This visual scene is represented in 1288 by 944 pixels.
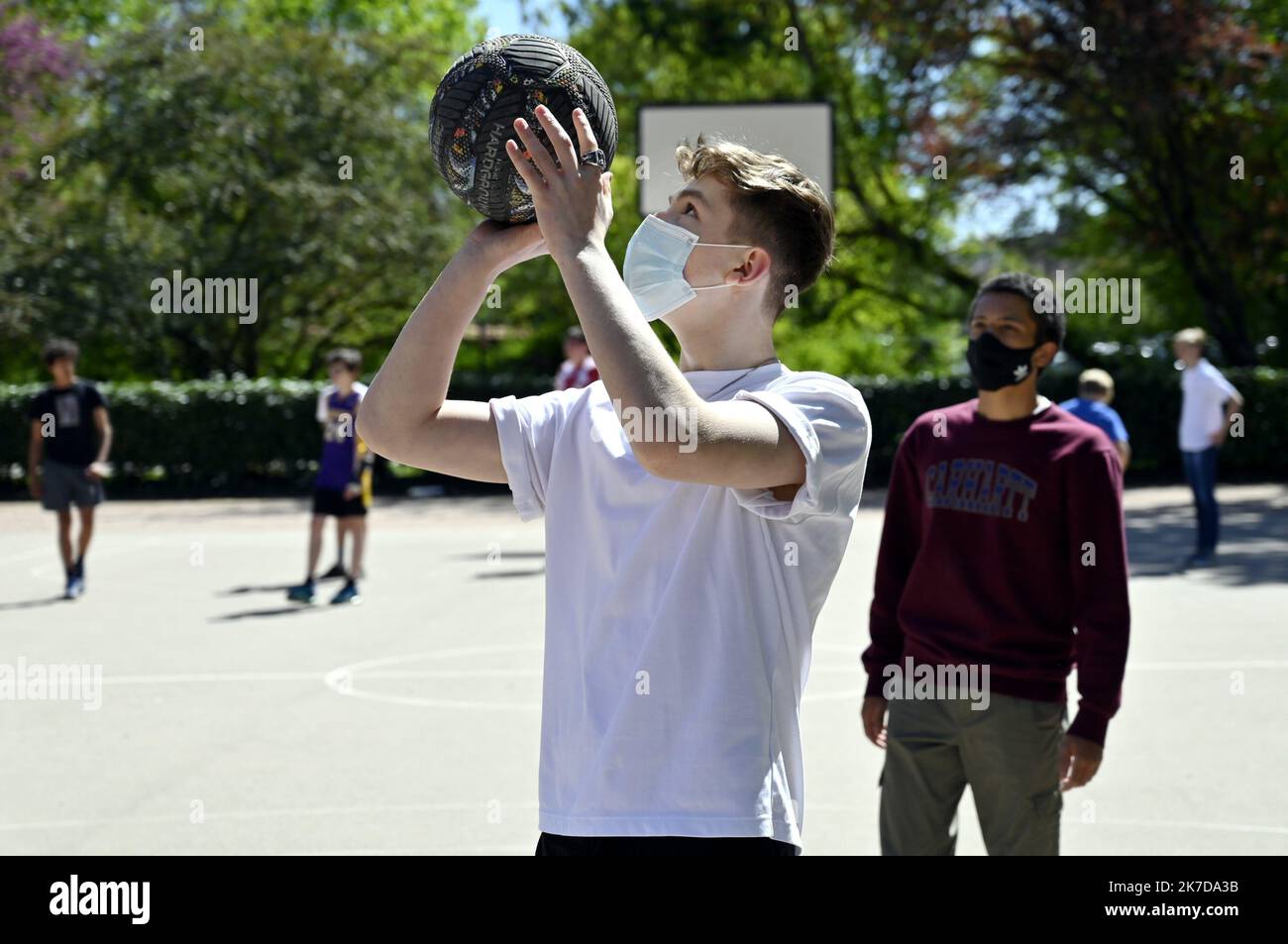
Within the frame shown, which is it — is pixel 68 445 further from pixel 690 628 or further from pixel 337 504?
pixel 690 628

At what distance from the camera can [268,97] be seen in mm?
30078

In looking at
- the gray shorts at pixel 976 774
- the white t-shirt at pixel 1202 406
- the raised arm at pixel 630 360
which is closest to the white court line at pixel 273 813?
the gray shorts at pixel 976 774

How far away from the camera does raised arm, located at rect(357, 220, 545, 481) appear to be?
8.65 ft

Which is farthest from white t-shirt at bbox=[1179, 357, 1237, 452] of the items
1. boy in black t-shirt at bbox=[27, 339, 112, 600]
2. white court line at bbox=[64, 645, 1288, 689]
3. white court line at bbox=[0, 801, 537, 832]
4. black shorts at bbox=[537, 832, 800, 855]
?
black shorts at bbox=[537, 832, 800, 855]

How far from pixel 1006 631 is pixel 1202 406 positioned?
10.6 metres

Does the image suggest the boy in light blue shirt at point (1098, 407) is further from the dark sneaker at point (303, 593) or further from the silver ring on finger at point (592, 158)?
the silver ring on finger at point (592, 158)

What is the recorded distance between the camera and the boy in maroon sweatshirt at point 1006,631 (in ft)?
12.9

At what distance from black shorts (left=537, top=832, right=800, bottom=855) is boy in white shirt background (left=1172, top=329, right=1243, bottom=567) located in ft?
39.8

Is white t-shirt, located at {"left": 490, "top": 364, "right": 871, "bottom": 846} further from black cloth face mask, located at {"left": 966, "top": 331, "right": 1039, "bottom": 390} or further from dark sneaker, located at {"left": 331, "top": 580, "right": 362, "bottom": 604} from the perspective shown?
dark sneaker, located at {"left": 331, "top": 580, "right": 362, "bottom": 604}

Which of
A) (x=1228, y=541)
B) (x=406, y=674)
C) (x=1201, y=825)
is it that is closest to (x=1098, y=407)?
(x=1201, y=825)

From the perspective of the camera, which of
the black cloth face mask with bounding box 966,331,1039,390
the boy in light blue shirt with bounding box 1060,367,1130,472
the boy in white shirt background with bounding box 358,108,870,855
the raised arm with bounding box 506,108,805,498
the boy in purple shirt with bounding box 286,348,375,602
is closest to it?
the raised arm with bounding box 506,108,805,498

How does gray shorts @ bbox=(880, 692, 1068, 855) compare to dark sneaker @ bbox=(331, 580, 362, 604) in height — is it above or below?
above

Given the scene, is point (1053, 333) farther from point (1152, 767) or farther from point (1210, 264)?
point (1210, 264)
